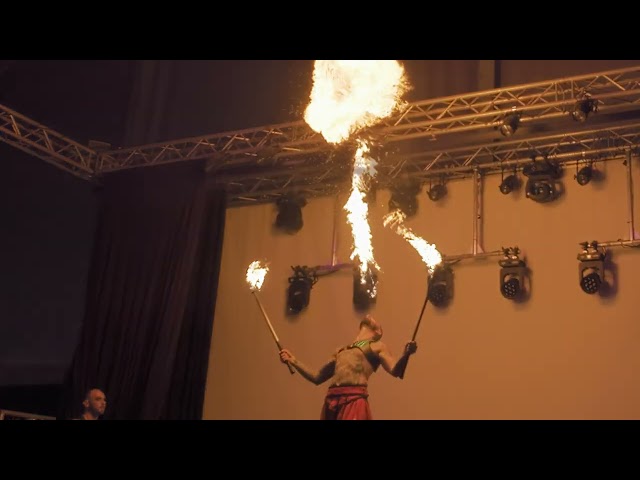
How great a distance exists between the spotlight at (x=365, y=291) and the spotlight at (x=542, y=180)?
62.5 inches

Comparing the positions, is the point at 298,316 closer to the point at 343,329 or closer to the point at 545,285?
the point at 343,329

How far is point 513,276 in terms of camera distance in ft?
24.3

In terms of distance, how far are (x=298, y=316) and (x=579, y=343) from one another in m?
2.61

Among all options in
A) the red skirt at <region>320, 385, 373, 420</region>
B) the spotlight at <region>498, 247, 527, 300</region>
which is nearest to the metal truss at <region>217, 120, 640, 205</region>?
the spotlight at <region>498, 247, 527, 300</region>

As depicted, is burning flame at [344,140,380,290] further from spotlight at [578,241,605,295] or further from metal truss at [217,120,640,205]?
spotlight at [578,241,605,295]

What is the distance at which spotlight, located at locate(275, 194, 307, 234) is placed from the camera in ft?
28.3

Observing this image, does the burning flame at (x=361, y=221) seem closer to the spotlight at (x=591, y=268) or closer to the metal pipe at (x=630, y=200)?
the spotlight at (x=591, y=268)

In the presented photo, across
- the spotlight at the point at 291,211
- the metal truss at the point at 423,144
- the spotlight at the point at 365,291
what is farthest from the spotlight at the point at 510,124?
the spotlight at the point at 291,211

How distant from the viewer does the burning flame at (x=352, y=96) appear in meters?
7.31

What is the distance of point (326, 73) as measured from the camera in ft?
24.5

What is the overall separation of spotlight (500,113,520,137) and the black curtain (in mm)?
2951

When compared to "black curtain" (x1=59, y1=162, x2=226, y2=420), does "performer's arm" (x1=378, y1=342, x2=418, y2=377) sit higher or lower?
lower

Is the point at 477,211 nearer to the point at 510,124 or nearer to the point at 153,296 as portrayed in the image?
the point at 510,124

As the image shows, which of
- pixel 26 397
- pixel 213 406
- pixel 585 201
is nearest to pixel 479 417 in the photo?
pixel 585 201
